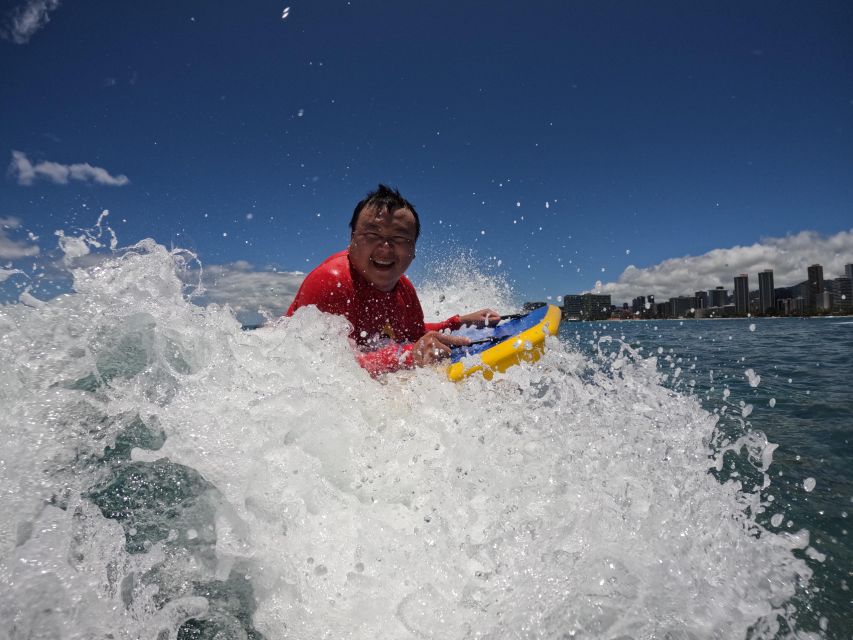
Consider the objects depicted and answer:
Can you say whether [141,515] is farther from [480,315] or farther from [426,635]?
[480,315]

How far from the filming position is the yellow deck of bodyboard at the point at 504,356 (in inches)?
136

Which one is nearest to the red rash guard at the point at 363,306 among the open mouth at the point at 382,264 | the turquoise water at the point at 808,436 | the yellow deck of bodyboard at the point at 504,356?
the open mouth at the point at 382,264

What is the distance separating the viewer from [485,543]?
6.14 ft

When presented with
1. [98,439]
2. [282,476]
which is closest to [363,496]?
[282,476]

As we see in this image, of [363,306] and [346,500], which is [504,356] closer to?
[363,306]

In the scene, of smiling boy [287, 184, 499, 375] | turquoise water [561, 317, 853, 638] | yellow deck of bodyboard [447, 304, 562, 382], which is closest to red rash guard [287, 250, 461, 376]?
smiling boy [287, 184, 499, 375]

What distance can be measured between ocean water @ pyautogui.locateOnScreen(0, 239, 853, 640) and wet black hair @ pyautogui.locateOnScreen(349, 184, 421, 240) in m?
1.49

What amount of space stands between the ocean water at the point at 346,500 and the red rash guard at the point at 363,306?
216 millimetres

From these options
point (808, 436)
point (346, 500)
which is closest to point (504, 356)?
point (346, 500)

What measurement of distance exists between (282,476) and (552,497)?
4.45ft

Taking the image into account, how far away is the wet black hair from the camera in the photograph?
4055 mm

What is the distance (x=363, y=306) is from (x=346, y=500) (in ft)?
7.06

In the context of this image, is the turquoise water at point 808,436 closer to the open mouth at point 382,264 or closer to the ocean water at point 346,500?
the ocean water at point 346,500

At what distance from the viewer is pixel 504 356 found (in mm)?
3613
